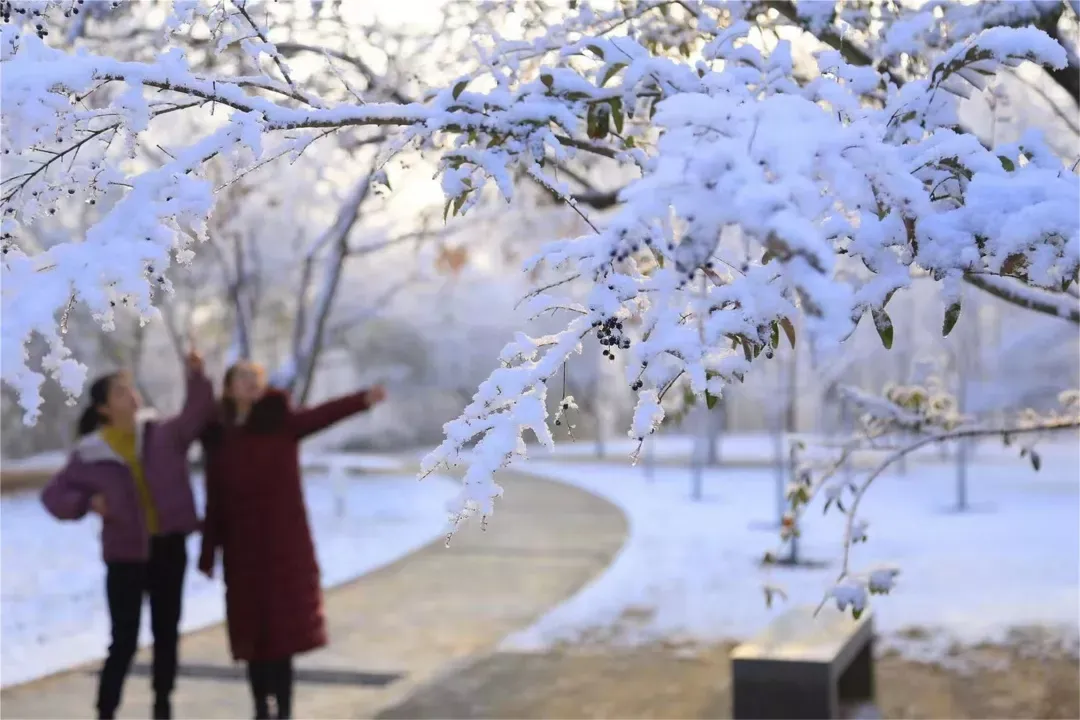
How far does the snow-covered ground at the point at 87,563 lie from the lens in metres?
8.01

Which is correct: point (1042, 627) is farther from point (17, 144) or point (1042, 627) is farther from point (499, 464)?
point (17, 144)

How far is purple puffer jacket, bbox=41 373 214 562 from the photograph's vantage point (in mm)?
5180

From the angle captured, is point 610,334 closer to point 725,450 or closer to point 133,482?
point 133,482

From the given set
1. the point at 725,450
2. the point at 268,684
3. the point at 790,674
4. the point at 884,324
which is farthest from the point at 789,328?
the point at 725,450

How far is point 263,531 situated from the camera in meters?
5.33

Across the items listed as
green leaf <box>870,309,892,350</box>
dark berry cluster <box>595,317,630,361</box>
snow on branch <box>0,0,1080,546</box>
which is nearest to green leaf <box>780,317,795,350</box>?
snow on branch <box>0,0,1080,546</box>

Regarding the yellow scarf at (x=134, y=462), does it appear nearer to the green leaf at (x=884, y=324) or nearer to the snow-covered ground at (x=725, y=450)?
the green leaf at (x=884, y=324)

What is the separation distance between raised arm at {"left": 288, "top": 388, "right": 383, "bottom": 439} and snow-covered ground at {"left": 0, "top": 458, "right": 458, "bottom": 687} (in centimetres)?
289

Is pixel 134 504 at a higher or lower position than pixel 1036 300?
lower

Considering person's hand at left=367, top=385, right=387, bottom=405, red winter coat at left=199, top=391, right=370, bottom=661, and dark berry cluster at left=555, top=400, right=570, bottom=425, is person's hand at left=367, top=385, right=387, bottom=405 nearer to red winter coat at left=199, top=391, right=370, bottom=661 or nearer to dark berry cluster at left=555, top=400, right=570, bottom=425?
red winter coat at left=199, top=391, right=370, bottom=661

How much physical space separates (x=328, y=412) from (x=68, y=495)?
1236mm

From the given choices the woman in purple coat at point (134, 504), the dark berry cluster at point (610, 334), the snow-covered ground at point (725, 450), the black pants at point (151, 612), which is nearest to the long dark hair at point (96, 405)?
the woman in purple coat at point (134, 504)

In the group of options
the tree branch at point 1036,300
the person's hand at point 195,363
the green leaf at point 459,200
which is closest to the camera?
the green leaf at point 459,200

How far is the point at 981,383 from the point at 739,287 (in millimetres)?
23875
